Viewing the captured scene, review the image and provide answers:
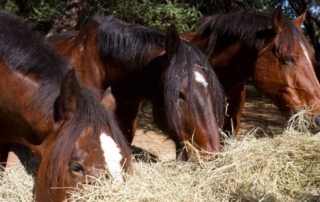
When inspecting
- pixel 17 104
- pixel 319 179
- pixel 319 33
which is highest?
pixel 17 104

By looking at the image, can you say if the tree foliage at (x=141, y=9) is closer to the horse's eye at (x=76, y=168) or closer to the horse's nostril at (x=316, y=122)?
the horse's nostril at (x=316, y=122)

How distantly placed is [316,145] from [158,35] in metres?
1.41

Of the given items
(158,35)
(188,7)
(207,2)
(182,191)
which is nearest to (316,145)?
(182,191)

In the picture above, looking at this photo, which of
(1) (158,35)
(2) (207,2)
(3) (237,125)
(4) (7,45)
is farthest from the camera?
(2) (207,2)

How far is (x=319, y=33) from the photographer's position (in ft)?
41.0

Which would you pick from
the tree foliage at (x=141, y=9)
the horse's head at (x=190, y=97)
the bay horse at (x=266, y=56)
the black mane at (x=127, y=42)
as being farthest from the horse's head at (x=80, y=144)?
the tree foliage at (x=141, y=9)

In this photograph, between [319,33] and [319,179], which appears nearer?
[319,179]

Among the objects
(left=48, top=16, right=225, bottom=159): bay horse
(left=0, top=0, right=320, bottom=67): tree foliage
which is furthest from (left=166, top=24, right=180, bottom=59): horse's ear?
(left=0, top=0, right=320, bottom=67): tree foliage

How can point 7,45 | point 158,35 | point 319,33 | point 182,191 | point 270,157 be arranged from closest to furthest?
1. point 182,191
2. point 7,45
3. point 270,157
4. point 158,35
5. point 319,33

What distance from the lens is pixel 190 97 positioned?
3.21 m

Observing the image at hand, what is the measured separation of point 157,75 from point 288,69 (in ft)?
3.80

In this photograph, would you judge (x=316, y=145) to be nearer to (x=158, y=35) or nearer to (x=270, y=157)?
(x=270, y=157)

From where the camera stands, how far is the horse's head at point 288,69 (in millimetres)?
3820

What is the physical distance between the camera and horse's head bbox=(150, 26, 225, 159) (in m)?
3.15
